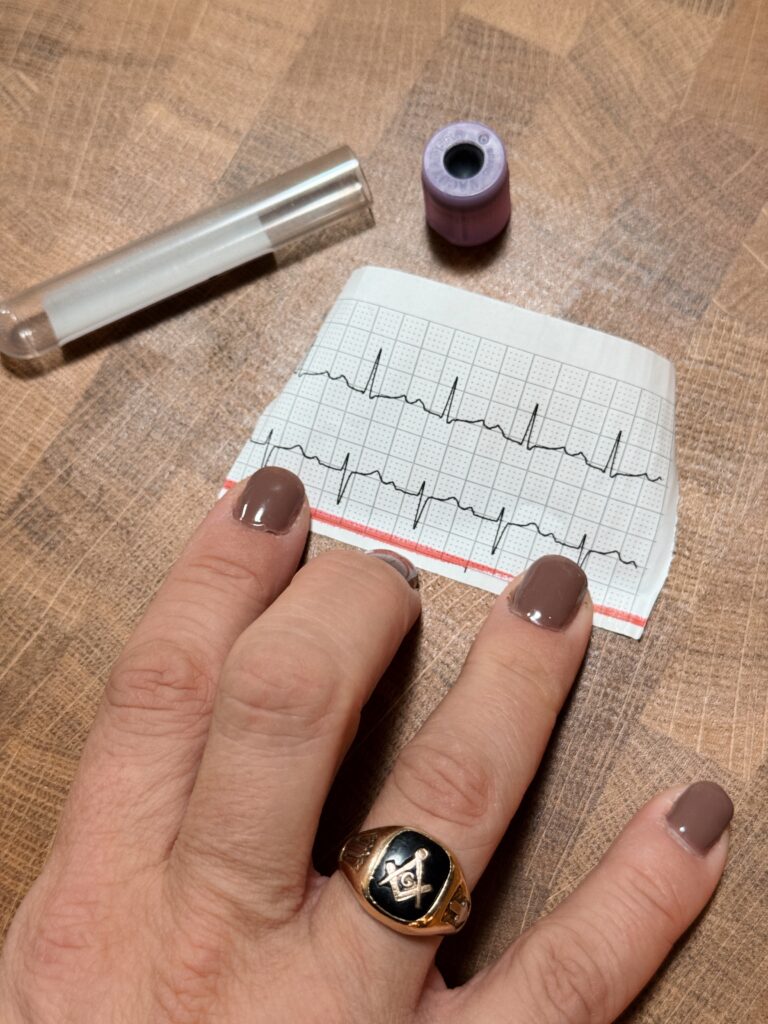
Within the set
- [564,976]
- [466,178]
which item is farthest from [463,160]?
[564,976]

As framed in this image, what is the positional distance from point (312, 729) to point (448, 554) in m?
0.18

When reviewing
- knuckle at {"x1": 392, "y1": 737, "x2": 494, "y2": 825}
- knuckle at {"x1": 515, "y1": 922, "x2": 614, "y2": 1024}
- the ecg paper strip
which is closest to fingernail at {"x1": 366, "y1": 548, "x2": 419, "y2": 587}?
the ecg paper strip

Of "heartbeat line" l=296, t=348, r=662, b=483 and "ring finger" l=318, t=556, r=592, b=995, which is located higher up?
"heartbeat line" l=296, t=348, r=662, b=483

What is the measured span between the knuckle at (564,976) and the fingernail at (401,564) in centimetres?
22

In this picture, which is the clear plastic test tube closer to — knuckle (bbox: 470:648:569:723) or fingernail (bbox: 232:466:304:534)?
fingernail (bbox: 232:466:304:534)

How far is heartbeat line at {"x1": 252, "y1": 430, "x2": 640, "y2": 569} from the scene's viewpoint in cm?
59

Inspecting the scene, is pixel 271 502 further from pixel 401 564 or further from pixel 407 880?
pixel 407 880

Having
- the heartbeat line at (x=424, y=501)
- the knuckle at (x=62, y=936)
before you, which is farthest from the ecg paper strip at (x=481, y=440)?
the knuckle at (x=62, y=936)

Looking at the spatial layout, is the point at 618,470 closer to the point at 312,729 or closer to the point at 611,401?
the point at 611,401

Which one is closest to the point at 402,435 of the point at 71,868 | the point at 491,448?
the point at 491,448

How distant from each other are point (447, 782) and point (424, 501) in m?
0.19

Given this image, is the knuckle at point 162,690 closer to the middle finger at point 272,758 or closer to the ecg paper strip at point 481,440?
the middle finger at point 272,758

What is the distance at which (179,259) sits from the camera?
63cm

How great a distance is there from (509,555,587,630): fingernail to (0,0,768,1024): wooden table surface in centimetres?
4
